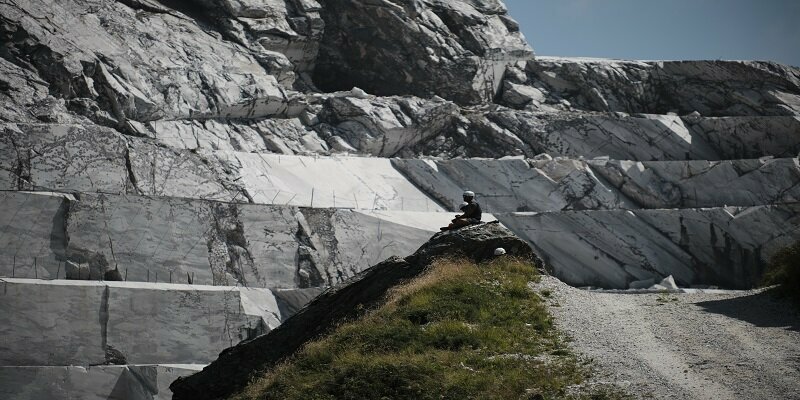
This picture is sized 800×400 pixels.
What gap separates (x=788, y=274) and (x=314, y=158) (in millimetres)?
14561

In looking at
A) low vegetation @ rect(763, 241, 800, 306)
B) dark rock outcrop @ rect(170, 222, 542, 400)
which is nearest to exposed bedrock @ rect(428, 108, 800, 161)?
low vegetation @ rect(763, 241, 800, 306)

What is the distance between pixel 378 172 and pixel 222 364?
12935mm

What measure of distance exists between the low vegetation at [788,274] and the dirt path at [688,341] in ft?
0.87

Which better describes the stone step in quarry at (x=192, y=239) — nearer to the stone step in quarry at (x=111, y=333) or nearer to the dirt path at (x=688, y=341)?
the stone step in quarry at (x=111, y=333)

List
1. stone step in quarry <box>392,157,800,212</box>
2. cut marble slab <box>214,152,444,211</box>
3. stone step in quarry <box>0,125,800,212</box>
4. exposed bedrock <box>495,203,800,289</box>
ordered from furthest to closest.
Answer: stone step in quarry <box>392,157,800,212</box>, exposed bedrock <box>495,203,800,289</box>, cut marble slab <box>214,152,444,211</box>, stone step in quarry <box>0,125,800,212</box>

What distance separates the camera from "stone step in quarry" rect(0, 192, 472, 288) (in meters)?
24.7

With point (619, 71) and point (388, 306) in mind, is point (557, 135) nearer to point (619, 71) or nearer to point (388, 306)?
point (619, 71)

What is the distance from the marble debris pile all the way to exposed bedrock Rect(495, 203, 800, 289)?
56mm

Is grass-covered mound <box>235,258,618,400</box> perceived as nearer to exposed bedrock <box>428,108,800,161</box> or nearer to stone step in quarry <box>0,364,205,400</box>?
stone step in quarry <box>0,364,205,400</box>

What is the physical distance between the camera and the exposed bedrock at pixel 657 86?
3862cm

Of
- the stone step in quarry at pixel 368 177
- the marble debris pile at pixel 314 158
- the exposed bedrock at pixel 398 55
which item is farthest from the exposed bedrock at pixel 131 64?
the exposed bedrock at pixel 398 55

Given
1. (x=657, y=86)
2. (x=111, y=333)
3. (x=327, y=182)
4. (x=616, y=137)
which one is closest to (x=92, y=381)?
(x=111, y=333)

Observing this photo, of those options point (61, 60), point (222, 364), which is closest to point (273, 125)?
point (61, 60)

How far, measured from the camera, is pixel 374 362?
17000 mm
